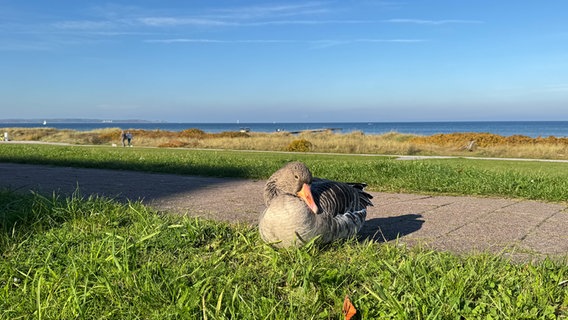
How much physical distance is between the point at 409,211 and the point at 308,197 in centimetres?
322

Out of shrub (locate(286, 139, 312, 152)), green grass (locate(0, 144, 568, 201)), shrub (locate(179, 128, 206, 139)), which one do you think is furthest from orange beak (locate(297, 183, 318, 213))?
shrub (locate(179, 128, 206, 139))

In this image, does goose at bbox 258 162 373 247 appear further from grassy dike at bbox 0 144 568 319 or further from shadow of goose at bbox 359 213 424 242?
shadow of goose at bbox 359 213 424 242

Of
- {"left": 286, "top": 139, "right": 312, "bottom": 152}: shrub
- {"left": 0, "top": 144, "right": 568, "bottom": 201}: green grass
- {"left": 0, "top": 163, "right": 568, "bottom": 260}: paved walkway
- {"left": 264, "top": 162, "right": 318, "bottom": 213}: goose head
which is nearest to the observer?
{"left": 264, "top": 162, "right": 318, "bottom": 213}: goose head

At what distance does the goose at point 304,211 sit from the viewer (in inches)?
165

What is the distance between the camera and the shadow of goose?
5.50m

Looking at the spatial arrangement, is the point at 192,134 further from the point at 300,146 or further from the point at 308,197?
the point at 308,197

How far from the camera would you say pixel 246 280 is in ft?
12.4

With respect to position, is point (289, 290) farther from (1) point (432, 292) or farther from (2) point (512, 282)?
(2) point (512, 282)

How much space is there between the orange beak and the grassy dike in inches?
14.0

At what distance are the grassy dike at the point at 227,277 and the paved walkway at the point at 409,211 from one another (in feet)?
2.92

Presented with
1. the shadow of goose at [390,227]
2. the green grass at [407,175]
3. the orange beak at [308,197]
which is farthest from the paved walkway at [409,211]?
the orange beak at [308,197]

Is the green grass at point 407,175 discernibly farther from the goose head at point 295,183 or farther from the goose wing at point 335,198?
the goose head at point 295,183

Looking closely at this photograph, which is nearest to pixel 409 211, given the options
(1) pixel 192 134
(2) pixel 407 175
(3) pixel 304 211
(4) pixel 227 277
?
(3) pixel 304 211

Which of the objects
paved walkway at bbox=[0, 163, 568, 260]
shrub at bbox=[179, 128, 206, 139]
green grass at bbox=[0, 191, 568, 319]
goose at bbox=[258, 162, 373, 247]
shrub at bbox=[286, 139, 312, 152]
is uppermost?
goose at bbox=[258, 162, 373, 247]
